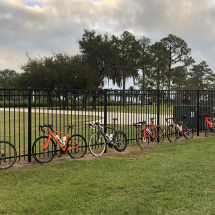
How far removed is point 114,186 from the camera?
407 cm

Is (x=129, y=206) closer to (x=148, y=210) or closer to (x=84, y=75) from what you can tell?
(x=148, y=210)

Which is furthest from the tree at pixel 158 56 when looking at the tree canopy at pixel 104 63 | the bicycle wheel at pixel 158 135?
the bicycle wheel at pixel 158 135

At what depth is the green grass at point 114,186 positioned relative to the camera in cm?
331

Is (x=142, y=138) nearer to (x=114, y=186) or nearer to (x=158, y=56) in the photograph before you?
(x=114, y=186)

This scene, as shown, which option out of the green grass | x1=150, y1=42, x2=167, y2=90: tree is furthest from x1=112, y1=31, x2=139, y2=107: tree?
the green grass

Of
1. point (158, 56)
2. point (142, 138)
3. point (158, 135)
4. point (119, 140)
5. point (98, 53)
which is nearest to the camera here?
point (119, 140)

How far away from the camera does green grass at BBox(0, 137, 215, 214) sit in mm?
3307

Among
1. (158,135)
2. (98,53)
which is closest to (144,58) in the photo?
(98,53)

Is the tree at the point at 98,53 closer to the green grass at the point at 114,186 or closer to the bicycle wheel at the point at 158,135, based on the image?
the bicycle wheel at the point at 158,135

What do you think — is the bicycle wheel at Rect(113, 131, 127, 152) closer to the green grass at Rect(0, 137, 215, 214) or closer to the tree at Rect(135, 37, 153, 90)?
the green grass at Rect(0, 137, 215, 214)

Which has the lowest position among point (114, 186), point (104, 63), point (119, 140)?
point (114, 186)

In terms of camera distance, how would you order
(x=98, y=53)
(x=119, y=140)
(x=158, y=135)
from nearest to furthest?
(x=119, y=140) < (x=158, y=135) < (x=98, y=53)

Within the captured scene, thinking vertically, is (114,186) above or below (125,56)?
below

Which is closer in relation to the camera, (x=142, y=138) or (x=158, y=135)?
(x=142, y=138)
